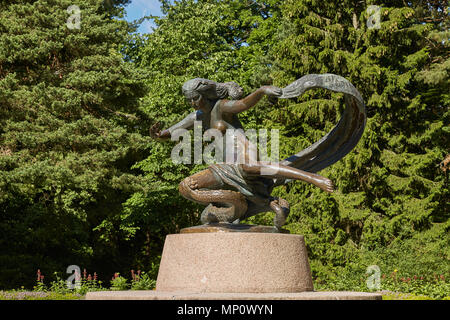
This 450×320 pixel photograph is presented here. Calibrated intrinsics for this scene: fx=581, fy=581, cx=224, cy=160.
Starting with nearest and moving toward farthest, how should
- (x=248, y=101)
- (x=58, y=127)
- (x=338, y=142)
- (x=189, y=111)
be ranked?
(x=248, y=101)
(x=338, y=142)
(x=58, y=127)
(x=189, y=111)

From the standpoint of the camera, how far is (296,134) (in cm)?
2252

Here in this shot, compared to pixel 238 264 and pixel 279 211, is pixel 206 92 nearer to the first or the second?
pixel 279 211

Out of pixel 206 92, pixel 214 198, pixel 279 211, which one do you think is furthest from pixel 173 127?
pixel 279 211

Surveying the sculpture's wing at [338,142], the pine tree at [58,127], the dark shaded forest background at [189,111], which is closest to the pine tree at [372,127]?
the dark shaded forest background at [189,111]

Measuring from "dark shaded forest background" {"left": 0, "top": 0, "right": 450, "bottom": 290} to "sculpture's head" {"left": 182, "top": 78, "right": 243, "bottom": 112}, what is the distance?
9120mm

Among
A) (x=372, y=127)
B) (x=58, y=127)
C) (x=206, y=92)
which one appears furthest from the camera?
(x=372, y=127)

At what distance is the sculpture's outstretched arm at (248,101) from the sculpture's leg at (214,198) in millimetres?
898

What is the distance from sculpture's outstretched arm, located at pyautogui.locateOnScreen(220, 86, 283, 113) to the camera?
278 inches

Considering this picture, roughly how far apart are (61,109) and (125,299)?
13.1 metres

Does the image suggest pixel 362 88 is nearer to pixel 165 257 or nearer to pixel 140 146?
pixel 140 146

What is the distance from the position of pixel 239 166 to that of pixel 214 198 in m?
0.56

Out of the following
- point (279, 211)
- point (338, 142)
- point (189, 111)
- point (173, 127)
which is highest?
point (189, 111)

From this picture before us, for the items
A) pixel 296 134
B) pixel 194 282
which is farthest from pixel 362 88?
pixel 194 282

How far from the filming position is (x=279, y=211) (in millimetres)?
7801
